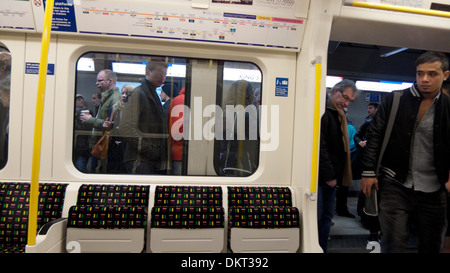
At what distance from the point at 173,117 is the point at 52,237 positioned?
1294 millimetres

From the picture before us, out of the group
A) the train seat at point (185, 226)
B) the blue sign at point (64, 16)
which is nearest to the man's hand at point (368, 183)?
the train seat at point (185, 226)

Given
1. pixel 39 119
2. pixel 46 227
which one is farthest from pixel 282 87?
pixel 46 227

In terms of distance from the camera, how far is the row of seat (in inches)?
89.0

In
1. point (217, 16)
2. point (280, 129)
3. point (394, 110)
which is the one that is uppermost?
point (217, 16)

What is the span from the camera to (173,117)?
2.71 meters

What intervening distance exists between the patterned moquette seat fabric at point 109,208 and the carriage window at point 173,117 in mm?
278

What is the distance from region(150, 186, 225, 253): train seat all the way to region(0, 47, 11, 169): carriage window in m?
1.33

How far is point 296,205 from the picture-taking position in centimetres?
256

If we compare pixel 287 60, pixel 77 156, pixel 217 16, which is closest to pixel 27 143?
pixel 77 156

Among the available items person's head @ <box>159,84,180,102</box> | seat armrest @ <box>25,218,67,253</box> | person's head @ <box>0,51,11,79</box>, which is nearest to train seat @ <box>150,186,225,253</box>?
seat armrest @ <box>25,218,67,253</box>

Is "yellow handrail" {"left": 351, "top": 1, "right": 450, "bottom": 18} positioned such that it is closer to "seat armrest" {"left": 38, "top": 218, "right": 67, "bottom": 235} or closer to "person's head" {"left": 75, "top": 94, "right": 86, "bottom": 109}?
"person's head" {"left": 75, "top": 94, "right": 86, "bottom": 109}

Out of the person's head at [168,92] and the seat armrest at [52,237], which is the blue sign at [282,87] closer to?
the person's head at [168,92]

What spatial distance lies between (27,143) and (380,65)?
20.4ft

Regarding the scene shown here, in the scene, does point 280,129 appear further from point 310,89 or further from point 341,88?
point 341,88
